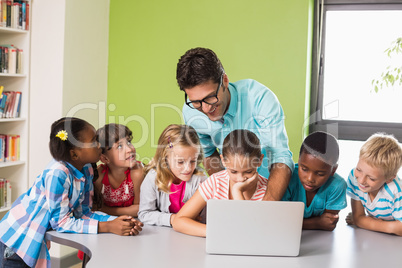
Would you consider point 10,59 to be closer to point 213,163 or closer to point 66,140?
point 66,140

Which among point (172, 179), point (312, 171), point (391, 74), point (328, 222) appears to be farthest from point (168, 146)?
point (391, 74)

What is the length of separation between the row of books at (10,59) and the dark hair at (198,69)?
1.85 metres

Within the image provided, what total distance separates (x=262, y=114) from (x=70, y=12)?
188 centimetres

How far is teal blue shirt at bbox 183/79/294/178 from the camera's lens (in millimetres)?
2023

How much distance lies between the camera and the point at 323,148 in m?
1.89

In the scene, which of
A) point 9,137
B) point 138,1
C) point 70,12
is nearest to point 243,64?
point 138,1

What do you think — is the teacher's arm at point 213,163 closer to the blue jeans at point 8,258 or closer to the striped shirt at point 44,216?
the striped shirt at point 44,216

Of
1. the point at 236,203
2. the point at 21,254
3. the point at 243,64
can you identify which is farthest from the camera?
the point at 243,64

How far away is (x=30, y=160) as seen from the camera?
346cm

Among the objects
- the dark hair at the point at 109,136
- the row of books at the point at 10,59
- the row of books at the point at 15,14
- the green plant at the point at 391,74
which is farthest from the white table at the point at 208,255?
the row of books at the point at 15,14

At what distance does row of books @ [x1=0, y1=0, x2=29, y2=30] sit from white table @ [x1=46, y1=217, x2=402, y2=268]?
1951 mm

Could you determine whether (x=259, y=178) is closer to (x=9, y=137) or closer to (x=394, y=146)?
(x=394, y=146)

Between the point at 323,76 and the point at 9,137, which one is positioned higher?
the point at 323,76

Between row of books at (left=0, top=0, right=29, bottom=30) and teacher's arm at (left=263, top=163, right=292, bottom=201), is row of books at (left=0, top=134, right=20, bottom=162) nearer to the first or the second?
row of books at (left=0, top=0, right=29, bottom=30)
